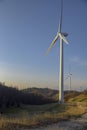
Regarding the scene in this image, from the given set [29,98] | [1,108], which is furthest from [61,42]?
[29,98]

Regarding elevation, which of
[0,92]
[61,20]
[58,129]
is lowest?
[58,129]

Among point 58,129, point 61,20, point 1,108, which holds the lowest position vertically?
point 58,129

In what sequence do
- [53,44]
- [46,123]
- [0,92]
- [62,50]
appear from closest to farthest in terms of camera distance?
[46,123]
[62,50]
[53,44]
[0,92]

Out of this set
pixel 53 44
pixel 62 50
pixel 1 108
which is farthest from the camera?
pixel 1 108

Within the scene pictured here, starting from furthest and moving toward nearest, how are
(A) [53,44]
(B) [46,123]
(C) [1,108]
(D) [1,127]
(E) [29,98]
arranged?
(E) [29,98] → (C) [1,108] → (A) [53,44] → (B) [46,123] → (D) [1,127]

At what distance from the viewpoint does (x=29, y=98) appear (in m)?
105

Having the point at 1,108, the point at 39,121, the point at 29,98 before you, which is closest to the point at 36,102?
the point at 29,98

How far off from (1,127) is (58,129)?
3.04 m

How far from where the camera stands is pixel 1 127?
18.2 metres

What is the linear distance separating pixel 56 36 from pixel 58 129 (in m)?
36.0

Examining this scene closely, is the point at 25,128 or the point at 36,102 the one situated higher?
the point at 36,102

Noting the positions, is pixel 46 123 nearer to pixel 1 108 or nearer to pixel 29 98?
pixel 1 108

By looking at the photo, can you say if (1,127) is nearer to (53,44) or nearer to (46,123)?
(46,123)

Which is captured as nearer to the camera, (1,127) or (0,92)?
(1,127)
